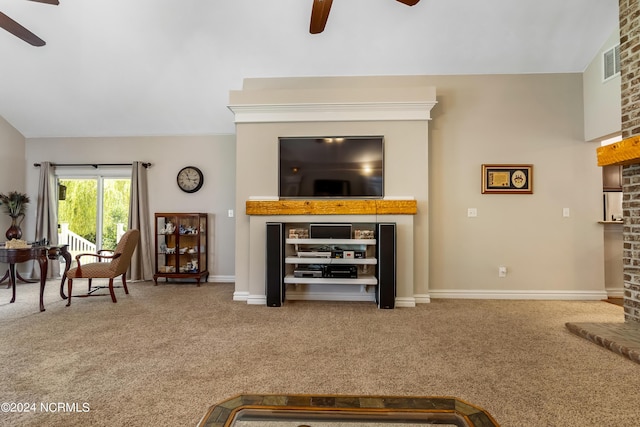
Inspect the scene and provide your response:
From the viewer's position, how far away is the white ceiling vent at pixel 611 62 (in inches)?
145

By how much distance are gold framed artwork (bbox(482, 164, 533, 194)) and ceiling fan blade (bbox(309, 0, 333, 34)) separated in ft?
8.82

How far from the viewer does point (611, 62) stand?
376 cm

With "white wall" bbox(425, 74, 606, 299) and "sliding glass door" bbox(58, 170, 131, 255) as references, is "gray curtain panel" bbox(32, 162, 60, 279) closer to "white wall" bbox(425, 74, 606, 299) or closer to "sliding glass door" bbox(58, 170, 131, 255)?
"sliding glass door" bbox(58, 170, 131, 255)

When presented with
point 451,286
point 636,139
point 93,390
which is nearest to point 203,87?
point 93,390

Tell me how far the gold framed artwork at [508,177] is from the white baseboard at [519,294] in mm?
1290

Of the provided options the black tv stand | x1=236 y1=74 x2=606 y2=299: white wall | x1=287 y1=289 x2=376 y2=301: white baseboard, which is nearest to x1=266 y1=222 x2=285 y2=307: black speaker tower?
the black tv stand

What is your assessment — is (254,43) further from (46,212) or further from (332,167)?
(46,212)

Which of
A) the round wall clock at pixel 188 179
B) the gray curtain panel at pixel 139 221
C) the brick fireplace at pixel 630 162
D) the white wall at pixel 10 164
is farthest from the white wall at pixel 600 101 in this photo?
the white wall at pixel 10 164

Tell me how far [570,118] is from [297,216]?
12.2 ft

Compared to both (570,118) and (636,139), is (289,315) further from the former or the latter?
(570,118)

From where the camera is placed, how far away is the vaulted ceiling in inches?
141

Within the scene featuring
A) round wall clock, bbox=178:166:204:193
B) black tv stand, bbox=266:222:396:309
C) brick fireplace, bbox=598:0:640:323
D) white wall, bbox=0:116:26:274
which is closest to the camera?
brick fireplace, bbox=598:0:640:323

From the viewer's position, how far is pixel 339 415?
1220 mm

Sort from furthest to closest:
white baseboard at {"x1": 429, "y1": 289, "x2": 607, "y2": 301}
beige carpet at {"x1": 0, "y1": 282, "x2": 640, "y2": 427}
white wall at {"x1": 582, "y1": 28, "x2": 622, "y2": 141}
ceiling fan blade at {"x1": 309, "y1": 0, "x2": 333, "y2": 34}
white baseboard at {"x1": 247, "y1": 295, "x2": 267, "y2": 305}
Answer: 1. white baseboard at {"x1": 429, "y1": 289, "x2": 607, "y2": 301}
2. white baseboard at {"x1": 247, "y1": 295, "x2": 267, "y2": 305}
3. white wall at {"x1": 582, "y1": 28, "x2": 622, "y2": 141}
4. ceiling fan blade at {"x1": 309, "y1": 0, "x2": 333, "y2": 34}
5. beige carpet at {"x1": 0, "y1": 282, "x2": 640, "y2": 427}
